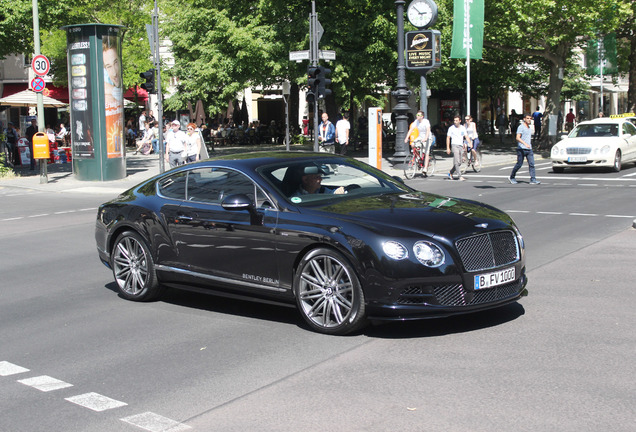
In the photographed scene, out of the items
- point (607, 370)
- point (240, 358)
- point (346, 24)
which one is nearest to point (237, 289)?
point (240, 358)

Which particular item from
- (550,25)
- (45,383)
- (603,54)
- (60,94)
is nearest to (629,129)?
(550,25)

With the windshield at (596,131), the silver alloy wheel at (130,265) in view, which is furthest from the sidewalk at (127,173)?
the silver alloy wheel at (130,265)

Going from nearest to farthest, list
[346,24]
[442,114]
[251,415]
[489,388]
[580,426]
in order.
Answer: [580,426] → [251,415] → [489,388] → [346,24] → [442,114]

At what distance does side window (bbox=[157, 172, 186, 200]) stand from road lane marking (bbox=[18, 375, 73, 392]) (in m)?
2.60

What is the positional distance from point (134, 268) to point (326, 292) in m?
2.54

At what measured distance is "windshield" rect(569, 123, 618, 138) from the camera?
24.9m

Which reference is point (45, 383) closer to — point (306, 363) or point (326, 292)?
point (306, 363)

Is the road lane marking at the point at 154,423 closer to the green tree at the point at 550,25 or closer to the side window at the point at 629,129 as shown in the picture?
the side window at the point at 629,129

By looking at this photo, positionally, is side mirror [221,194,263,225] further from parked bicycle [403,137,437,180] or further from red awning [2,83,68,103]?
red awning [2,83,68,103]

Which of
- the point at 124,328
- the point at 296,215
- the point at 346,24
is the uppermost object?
the point at 346,24

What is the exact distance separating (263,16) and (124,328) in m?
27.3

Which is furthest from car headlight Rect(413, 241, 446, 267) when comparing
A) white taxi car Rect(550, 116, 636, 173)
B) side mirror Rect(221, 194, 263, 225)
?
white taxi car Rect(550, 116, 636, 173)

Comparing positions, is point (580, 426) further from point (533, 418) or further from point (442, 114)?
point (442, 114)

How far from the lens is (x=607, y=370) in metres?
5.40
